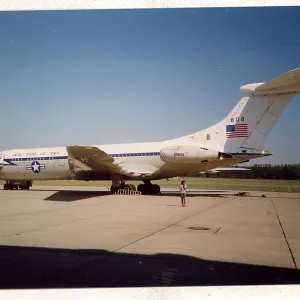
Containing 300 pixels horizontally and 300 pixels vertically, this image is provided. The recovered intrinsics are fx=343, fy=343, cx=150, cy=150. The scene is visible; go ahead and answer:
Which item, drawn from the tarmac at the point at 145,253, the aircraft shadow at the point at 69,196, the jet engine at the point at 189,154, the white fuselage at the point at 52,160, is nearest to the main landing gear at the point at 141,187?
the white fuselage at the point at 52,160

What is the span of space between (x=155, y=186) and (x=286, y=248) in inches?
619

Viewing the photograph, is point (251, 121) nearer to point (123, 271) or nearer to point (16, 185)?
point (123, 271)

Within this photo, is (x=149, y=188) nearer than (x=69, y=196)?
No

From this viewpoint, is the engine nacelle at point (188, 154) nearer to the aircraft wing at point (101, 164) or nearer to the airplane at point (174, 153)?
the airplane at point (174, 153)

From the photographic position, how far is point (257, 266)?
524 centimetres

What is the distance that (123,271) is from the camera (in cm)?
488

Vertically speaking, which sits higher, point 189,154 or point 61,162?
point 189,154

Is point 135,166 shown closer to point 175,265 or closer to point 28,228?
point 28,228

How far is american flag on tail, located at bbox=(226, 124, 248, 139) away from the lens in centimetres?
1791

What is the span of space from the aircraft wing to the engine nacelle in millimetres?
1955

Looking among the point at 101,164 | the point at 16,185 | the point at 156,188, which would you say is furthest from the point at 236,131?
the point at 16,185

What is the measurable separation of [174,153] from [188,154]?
83cm

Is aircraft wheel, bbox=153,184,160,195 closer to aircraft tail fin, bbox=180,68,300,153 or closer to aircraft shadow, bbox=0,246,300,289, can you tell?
aircraft tail fin, bbox=180,68,300,153

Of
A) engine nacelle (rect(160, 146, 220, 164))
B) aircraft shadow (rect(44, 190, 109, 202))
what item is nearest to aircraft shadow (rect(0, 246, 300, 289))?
aircraft shadow (rect(44, 190, 109, 202))
